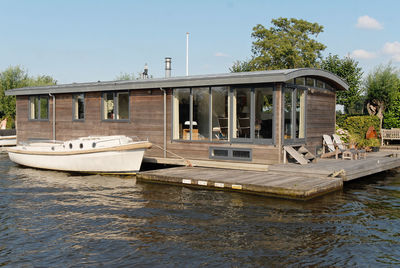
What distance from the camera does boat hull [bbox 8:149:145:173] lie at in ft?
44.9

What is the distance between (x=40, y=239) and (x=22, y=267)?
1.21 m

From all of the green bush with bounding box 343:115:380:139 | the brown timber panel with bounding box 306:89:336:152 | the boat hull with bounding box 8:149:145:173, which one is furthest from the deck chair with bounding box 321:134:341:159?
the boat hull with bounding box 8:149:145:173

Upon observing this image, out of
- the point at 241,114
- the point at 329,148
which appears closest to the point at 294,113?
the point at 241,114

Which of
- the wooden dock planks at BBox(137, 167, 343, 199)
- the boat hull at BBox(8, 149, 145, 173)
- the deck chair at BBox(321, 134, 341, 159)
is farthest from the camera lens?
the deck chair at BBox(321, 134, 341, 159)

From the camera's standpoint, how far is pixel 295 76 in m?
12.6

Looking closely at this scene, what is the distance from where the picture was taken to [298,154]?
12562 mm

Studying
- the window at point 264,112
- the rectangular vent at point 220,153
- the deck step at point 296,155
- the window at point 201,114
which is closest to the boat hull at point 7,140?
the window at point 201,114

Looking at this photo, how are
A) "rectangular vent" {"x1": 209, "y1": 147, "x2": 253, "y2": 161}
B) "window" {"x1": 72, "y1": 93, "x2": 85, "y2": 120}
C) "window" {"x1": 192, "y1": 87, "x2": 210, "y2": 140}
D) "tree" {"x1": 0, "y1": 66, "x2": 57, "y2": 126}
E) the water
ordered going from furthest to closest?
"tree" {"x1": 0, "y1": 66, "x2": 57, "y2": 126}
"window" {"x1": 72, "y1": 93, "x2": 85, "y2": 120}
"window" {"x1": 192, "y1": 87, "x2": 210, "y2": 140}
"rectangular vent" {"x1": 209, "y1": 147, "x2": 253, "y2": 161}
the water

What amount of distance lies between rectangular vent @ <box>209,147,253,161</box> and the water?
2.51m

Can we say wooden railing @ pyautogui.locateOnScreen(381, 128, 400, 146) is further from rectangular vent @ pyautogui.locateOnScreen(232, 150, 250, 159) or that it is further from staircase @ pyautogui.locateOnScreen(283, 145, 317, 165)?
rectangular vent @ pyautogui.locateOnScreen(232, 150, 250, 159)

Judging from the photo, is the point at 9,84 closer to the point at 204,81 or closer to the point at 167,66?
the point at 167,66

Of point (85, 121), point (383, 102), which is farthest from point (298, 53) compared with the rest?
point (85, 121)

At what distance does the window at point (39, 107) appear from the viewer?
61.5 ft

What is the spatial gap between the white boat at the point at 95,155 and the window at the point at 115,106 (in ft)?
6.64
